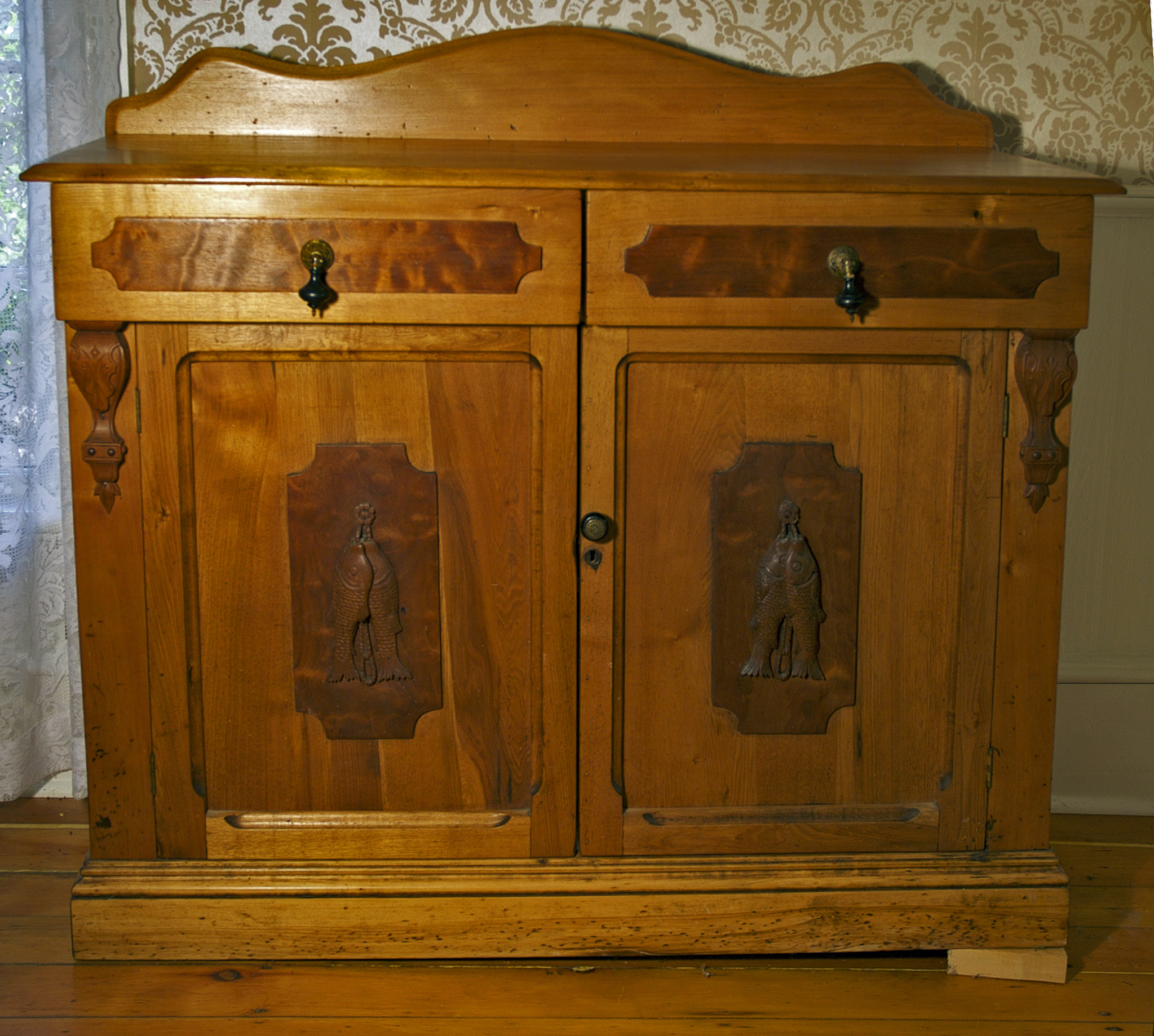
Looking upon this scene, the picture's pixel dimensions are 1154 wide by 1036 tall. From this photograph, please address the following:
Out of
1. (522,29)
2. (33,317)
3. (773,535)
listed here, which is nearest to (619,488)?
(773,535)

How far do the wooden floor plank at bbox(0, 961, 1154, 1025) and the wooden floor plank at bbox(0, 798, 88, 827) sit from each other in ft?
1.42

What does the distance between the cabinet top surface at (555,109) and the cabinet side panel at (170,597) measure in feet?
1.21

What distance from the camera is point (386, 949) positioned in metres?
1.57

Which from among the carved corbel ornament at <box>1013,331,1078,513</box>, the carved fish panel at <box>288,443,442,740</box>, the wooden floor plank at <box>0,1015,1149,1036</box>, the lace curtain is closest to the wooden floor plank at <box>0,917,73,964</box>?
the wooden floor plank at <box>0,1015,1149,1036</box>

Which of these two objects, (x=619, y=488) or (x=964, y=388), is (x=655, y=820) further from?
(x=964, y=388)

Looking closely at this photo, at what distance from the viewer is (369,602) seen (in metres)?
1.50

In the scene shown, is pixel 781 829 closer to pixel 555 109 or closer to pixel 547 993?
pixel 547 993

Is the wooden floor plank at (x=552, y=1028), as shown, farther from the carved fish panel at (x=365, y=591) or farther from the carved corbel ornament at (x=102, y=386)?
the carved corbel ornament at (x=102, y=386)

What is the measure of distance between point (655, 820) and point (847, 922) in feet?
0.94

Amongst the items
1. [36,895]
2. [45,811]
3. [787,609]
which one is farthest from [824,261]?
[45,811]

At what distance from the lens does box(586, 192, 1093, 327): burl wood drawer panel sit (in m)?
1.42

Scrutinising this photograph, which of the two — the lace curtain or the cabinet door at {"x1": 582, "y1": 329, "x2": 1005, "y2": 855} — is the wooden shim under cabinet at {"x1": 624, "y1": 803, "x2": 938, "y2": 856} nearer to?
the cabinet door at {"x1": 582, "y1": 329, "x2": 1005, "y2": 855}

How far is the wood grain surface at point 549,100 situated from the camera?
1.78 metres

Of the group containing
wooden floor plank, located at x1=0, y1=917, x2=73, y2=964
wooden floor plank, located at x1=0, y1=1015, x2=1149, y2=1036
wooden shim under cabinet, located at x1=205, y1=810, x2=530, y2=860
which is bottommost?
wooden floor plank, located at x1=0, y1=1015, x2=1149, y2=1036
